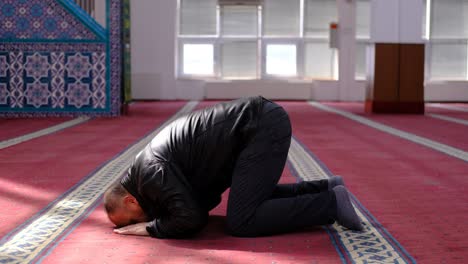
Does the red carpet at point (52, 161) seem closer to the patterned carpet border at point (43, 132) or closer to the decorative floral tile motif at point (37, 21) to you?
the patterned carpet border at point (43, 132)

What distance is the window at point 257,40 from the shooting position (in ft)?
40.1

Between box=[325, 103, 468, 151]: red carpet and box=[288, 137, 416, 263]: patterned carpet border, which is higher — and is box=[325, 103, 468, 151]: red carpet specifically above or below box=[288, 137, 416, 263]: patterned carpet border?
above

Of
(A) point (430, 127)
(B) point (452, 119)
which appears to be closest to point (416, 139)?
(A) point (430, 127)

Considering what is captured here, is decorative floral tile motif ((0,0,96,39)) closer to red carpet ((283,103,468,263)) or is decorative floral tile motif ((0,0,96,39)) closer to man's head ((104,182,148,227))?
red carpet ((283,103,468,263))

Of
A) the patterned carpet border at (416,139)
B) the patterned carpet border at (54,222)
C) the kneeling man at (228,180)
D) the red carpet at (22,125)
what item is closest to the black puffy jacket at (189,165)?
the kneeling man at (228,180)

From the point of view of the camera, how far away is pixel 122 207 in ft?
8.00

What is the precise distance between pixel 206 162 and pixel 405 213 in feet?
3.15

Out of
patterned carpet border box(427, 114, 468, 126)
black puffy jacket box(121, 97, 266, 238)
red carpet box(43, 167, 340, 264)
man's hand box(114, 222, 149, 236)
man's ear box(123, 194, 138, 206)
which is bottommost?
red carpet box(43, 167, 340, 264)

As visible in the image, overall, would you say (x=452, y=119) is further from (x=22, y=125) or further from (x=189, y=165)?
(x=189, y=165)

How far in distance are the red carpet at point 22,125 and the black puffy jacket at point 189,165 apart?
3.65 meters

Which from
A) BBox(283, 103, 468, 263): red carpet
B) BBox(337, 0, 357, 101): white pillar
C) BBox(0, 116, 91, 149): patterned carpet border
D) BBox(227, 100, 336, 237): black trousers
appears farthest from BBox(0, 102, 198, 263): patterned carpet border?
BBox(337, 0, 357, 101): white pillar

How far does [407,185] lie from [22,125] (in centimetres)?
466

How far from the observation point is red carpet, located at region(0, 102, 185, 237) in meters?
3.04

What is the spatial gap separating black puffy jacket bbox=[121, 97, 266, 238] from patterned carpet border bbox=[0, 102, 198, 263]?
0.37 meters
